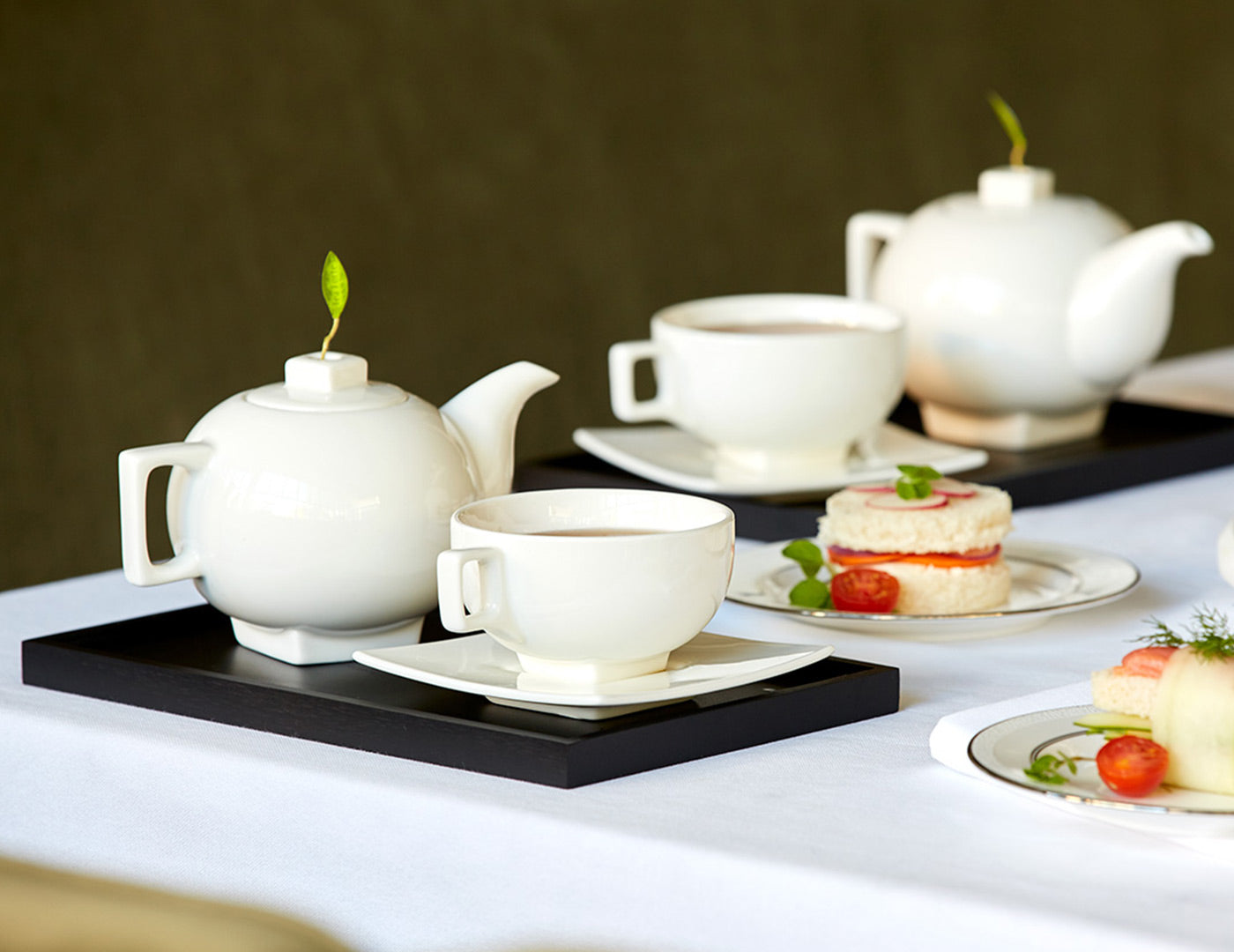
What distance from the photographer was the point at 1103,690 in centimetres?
71

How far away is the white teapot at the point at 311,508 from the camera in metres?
0.82

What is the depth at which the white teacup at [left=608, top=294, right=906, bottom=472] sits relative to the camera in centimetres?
129

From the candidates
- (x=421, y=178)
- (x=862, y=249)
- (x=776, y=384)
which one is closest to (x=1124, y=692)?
(x=776, y=384)

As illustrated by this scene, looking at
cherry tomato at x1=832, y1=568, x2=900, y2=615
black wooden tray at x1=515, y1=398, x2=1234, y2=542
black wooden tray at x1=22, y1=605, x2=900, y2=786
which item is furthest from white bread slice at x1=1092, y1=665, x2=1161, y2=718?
black wooden tray at x1=515, y1=398, x2=1234, y2=542

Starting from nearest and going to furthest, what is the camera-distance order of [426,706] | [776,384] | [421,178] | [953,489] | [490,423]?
[426,706]
[490,423]
[953,489]
[776,384]
[421,178]

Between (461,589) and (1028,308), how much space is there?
85 cm

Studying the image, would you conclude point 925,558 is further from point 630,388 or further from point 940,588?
point 630,388

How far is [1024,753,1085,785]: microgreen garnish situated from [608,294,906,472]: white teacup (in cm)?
63

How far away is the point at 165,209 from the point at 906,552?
Result: 208 centimetres

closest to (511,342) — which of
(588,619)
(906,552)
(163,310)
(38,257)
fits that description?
(163,310)

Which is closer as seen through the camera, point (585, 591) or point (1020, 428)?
point (585, 591)

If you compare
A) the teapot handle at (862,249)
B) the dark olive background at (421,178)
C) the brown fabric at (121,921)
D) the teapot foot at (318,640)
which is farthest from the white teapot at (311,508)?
the dark olive background at (421,178)

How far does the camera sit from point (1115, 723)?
712mm

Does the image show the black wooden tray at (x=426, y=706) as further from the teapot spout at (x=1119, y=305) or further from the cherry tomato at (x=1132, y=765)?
the teapot spout at (x=1119, y=305)
